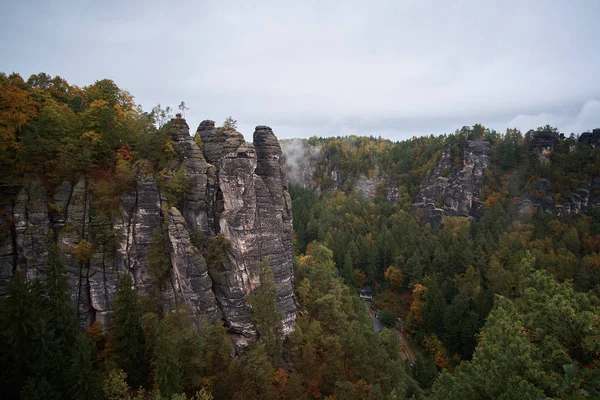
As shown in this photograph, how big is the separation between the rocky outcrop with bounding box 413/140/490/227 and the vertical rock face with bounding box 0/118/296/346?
65008mm

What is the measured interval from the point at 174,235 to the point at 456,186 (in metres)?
74.9

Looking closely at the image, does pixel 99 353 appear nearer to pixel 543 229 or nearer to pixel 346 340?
pixel 346 340

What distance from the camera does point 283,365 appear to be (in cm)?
2669

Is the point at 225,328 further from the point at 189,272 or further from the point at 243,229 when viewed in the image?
the point at 243,229

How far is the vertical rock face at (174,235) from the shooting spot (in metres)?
23.2

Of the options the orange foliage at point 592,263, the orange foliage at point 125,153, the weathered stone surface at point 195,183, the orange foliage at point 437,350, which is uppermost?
the orange foliage at point 125,153

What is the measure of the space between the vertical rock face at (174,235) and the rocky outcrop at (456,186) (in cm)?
6501

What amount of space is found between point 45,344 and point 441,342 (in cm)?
4335

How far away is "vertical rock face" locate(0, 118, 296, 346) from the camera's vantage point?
23.2 metres

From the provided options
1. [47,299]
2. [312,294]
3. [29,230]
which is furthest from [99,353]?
[312,294]

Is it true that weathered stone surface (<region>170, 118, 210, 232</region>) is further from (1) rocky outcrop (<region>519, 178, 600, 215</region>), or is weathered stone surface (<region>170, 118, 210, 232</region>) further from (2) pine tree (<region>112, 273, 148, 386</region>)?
(1) rocky outcrop (<region>519, 178, 600, 215</region>)

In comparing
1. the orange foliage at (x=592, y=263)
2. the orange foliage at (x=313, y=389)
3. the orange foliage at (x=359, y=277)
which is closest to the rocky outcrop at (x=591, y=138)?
the orange foliage at (x=592, y=263)

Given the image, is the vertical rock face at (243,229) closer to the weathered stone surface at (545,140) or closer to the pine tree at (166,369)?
the pine tree at (166,369)

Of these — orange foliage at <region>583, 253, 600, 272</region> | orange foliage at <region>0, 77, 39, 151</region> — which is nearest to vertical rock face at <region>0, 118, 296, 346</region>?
orange foliage at <region>0, 77, 39, 151</region>
